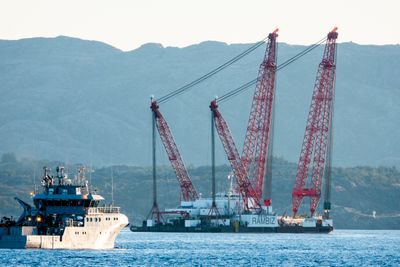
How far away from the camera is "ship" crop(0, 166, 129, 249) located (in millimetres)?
156375

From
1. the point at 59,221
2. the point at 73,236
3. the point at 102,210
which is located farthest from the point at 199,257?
the point at 59,221

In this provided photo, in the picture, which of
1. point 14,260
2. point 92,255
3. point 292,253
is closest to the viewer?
point 14,260

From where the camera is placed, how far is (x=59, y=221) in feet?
521

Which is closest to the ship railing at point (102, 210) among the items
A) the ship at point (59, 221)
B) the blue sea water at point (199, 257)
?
the ship at point (59, 221)

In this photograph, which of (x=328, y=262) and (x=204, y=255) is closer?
(x=328, y=262)

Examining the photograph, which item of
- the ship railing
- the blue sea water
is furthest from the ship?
the blue sea water

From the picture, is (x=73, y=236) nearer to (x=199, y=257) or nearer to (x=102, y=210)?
(x=102, y=210)

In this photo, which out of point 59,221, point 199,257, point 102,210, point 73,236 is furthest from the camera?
point 199,257

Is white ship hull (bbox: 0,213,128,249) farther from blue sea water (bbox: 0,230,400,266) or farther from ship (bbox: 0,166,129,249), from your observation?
blue sea water (bbox: 0,230,400,266)

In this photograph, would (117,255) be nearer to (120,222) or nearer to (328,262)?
(120,222)

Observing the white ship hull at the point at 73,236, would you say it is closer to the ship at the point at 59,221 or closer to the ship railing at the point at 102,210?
the ship at the point at 59,221

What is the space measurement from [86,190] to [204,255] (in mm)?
19427

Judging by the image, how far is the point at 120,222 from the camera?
167 metres

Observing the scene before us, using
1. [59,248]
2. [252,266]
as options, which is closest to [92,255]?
[59,248]
